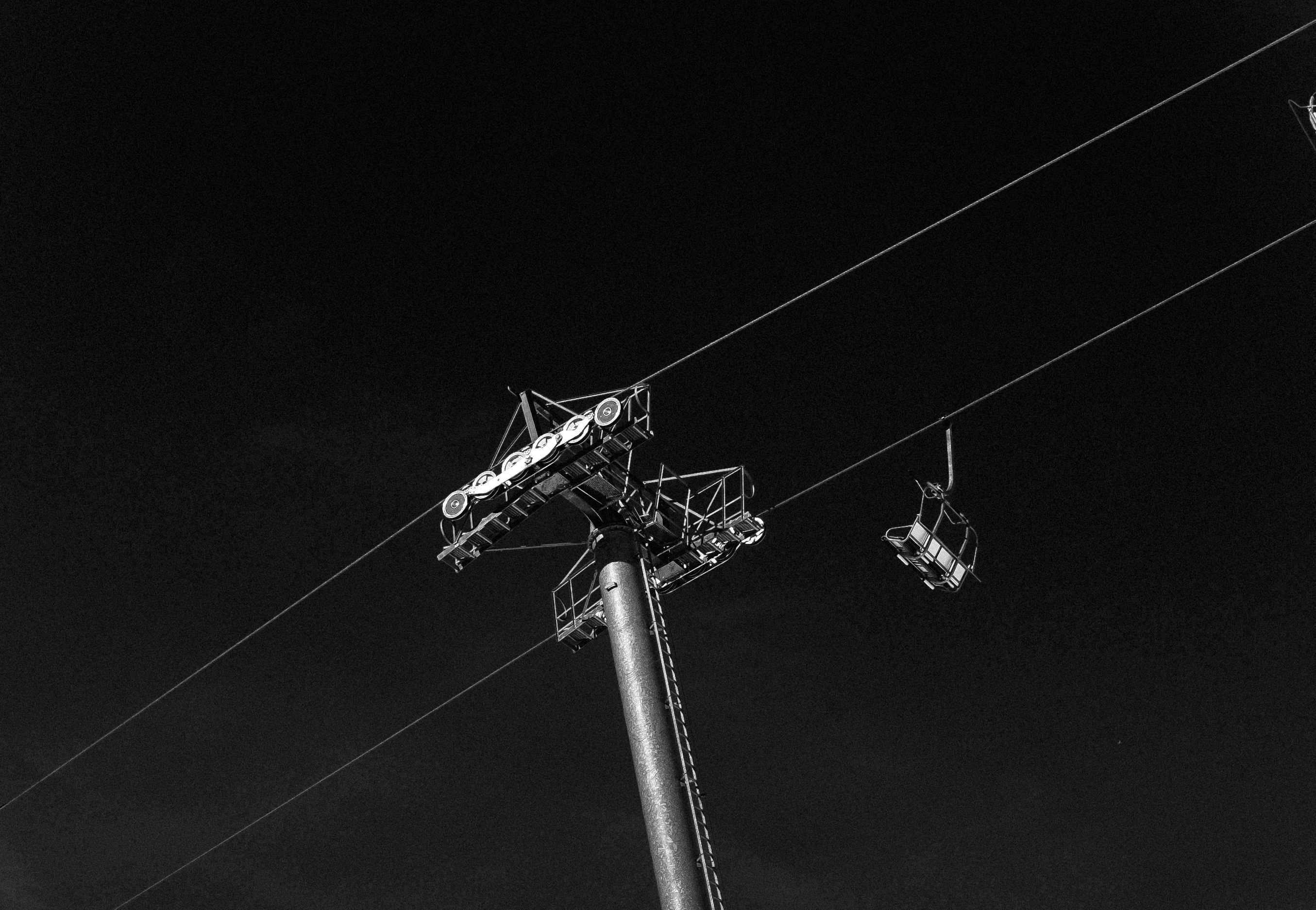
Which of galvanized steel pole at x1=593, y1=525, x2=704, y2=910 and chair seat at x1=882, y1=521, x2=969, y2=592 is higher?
chair seat at x1=882, y1=521, x2=969, y2=592

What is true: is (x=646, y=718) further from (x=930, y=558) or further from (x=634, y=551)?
(x=930, y=558)

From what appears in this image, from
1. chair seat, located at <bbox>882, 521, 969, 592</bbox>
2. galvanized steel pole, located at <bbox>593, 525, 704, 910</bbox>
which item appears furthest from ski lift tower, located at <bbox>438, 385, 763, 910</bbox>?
chair seat, located at <bbox>882, 521, 969, 592</bbox>

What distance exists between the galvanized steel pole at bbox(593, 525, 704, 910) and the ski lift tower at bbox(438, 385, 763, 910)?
0.6 inches

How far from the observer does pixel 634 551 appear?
80.1 feet

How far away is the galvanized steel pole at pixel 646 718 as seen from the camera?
2150cm

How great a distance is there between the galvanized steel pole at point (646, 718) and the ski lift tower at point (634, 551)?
0.02 meters

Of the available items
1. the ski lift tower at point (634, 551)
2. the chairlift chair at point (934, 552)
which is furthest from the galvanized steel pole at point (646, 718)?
the chairlift chair at point (934, 552)

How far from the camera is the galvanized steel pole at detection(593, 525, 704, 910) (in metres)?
21.5

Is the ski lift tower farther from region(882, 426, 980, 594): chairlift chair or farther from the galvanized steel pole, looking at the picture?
region(882, 426, 980, 594): chairlift chair

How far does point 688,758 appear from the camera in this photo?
2250 centimetres

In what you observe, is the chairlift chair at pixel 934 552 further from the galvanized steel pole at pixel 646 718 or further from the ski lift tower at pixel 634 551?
the galvanized steel pole at pixel 646 718

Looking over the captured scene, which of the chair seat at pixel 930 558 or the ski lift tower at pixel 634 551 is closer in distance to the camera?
the ski lift tower at pixel 634 551

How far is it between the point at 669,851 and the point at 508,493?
610cm

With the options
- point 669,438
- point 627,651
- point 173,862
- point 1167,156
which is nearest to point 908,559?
point 627,651
